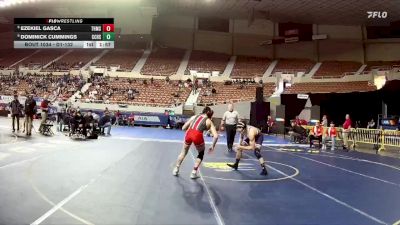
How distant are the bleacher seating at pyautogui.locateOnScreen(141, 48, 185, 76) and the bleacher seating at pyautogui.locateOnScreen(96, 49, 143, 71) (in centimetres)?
173

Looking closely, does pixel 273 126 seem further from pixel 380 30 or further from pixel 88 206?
pixel 88 206

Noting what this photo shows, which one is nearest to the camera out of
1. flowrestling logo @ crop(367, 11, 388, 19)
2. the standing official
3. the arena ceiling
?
the standing official

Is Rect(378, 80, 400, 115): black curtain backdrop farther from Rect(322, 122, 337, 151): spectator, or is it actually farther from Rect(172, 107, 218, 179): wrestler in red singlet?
Rect(172, 107, 218, 179): wrestler in red singlet

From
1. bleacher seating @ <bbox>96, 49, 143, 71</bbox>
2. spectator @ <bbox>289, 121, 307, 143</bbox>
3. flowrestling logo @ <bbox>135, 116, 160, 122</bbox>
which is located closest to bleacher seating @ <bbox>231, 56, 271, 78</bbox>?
bleacher seating @ <bbox>96, 49, 143, 71</bbox>

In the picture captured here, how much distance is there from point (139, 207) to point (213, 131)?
3.11 m

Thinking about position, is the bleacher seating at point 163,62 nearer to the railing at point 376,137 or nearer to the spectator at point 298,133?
the spectator at point 298,133

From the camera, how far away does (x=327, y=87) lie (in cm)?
3158

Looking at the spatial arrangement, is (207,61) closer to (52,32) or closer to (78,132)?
(78,132)

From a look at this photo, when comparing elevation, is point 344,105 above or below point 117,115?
above

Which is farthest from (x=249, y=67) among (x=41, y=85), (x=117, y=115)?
(x=41, y=85)

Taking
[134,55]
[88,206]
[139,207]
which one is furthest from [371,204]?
[134,55]

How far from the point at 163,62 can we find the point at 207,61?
5166mm

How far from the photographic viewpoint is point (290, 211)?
18.5ft

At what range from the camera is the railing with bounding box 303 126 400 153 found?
16.6 meters
